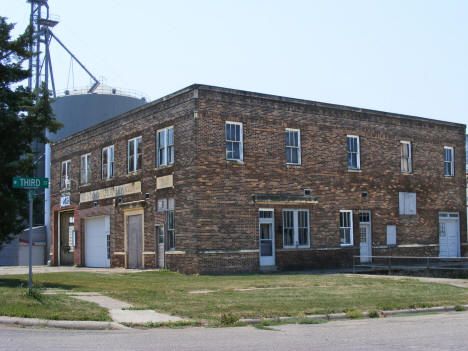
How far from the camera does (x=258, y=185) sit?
26.2 m

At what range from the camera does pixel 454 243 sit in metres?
33.9

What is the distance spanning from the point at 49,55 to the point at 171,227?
27.5 metres

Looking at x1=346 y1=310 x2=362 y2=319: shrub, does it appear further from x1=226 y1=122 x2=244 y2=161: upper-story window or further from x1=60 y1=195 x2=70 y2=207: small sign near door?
x1=60 y1=195 x2=70 y2=207: small sign near door

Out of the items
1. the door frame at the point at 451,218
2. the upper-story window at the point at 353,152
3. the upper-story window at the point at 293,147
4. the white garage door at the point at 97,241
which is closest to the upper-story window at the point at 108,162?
the white garage door at the point at 97,241

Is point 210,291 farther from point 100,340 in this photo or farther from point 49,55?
point 49,55

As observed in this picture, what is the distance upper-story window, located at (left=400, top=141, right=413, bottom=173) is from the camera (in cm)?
3225

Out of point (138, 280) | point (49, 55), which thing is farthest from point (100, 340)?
point (49, 55)

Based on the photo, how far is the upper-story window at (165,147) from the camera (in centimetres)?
2642

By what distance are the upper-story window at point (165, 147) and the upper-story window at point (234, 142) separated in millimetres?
2527

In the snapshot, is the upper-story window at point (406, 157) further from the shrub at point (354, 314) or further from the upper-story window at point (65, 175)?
the shrub at point (354, 314)

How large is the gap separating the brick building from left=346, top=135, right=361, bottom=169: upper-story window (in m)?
0.05

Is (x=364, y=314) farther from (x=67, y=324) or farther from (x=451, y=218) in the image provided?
(x=451, y=218)

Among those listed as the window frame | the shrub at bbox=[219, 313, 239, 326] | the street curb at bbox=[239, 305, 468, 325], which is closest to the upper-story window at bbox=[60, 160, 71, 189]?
the window frame

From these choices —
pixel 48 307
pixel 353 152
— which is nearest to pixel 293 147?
pixel 353 152
